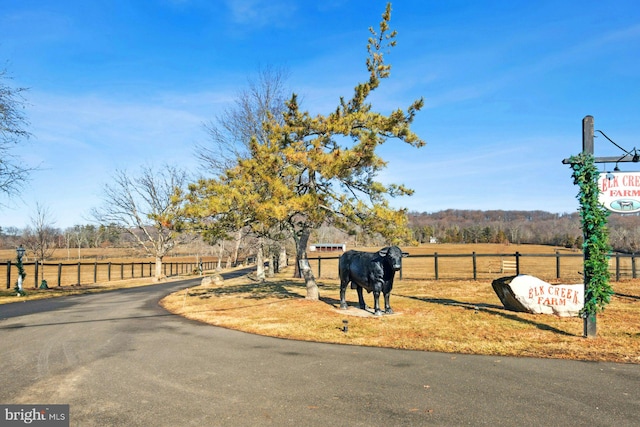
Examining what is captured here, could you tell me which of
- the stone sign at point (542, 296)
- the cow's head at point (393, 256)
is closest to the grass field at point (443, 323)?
the stone sign at point (542, 296)

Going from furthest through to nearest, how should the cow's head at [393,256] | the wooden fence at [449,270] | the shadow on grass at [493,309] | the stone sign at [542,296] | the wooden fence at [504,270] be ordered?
1. the wooden fence at [449,270]
2. the wooden fence at [504,270]
3. the cow's head at [393,256]
4. the stone sign at [542,296]
5. the shadow on grass at [493,309]

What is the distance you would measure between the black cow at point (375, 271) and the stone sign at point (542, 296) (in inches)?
135

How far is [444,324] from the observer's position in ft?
36.9

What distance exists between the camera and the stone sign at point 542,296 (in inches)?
469

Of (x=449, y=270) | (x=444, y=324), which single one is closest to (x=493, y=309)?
(x=444, y=324)

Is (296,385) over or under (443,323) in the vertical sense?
over

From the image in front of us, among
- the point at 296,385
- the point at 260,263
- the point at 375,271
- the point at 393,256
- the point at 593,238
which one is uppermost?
the point at 593,238

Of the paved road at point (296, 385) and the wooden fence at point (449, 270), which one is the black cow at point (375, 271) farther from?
the wooden fence at point (449, 270)

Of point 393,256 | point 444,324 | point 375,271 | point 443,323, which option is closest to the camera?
point 444,324

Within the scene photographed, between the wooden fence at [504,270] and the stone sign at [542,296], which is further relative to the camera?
the wooden fence at [504,270]

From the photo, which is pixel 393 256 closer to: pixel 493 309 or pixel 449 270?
pixel 493 309

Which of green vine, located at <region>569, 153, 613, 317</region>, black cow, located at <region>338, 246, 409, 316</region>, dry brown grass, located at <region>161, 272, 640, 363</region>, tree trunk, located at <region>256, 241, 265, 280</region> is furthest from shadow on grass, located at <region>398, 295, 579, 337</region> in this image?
tree trunk, located at <region>256, 241, 265, 280</region>

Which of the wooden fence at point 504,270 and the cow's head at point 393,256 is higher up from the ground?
the cow's head at point 393,256

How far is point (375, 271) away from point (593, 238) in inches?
236
